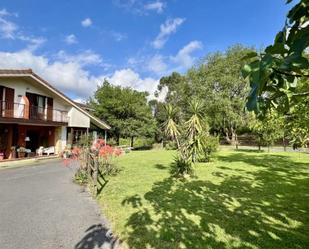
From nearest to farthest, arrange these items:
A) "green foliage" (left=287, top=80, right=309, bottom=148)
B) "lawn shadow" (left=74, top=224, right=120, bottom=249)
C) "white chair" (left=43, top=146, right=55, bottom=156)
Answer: "lawn shadow" (left=74, top=224, right=120, bottom=249)
"green foliage" (left=287, top=80, right=309, bottom=148)
"white chair" (left=43, top=146, right=55, bottom=156)

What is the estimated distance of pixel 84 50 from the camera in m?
25.2

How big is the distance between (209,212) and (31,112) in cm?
1803

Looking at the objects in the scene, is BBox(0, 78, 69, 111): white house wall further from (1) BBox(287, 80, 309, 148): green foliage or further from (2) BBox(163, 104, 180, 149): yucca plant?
(1) BBox(287, 80, 309, 148): green foliage

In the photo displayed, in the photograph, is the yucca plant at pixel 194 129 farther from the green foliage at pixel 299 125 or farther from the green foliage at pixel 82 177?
the green foliage at pixel 299 125

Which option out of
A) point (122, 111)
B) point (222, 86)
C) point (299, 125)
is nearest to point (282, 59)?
point (299, 125)

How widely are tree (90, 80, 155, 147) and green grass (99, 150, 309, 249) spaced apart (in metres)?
21.8

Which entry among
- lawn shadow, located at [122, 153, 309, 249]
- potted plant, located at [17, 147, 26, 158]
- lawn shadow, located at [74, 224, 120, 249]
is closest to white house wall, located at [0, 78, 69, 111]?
potted plant, located at [17, 147, 26, 158]

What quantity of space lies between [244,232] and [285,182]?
21.0ft

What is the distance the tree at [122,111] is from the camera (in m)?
32.5

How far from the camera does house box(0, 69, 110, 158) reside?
18.4 meters

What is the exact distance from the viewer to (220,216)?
246 inches

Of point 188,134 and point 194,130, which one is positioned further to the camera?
point 188,134

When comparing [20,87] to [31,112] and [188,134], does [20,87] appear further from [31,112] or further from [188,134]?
[188,134]

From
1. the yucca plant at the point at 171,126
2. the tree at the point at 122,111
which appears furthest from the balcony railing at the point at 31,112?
the yucca plant at the point at 171,126
